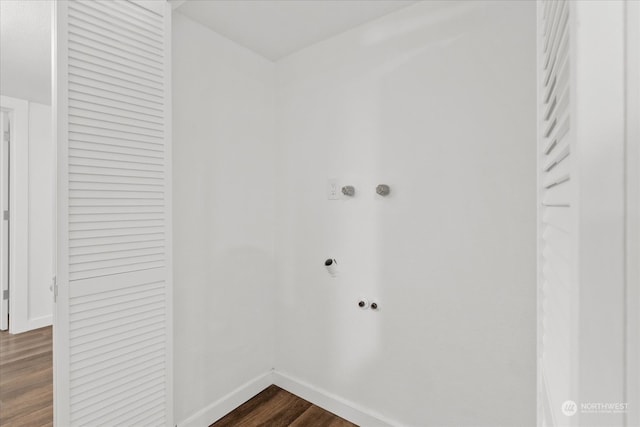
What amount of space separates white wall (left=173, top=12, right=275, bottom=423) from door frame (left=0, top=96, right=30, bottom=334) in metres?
2.82

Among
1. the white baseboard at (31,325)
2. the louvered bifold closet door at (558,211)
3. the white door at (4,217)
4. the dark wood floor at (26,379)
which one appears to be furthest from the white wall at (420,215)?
the white door at (4,217)

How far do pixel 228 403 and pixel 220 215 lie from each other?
1172mm

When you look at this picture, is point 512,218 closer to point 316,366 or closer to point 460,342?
point 460,342

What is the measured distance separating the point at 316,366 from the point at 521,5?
2.20 metres

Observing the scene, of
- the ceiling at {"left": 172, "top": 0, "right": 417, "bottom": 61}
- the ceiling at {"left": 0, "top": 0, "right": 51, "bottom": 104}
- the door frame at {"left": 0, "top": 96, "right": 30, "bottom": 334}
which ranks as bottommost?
the door frame at {"left": 0, "top": 96, "right": 30, "bottom": 334}

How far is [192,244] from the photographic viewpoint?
1.83 m

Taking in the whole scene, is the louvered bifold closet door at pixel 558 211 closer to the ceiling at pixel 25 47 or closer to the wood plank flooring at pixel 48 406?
the wood plank flooring at pixel 48 406

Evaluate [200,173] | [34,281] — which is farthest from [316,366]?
[34,281]

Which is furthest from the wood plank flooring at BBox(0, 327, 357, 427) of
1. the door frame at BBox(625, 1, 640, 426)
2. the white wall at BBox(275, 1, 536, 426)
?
the door frame at BBox(625, 1, 640, 426)

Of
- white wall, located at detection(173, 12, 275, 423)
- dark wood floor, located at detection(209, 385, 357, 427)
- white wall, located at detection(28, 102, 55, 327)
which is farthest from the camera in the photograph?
white wall, located at detection(28, 102, 55, 327)

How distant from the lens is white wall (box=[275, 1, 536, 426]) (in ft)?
4.58

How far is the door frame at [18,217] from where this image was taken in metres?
3.29

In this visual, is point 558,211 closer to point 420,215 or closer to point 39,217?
point 420,215

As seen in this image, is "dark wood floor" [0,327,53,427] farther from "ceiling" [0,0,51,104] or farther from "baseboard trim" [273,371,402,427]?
"ceiling" [0,0,51,104]
